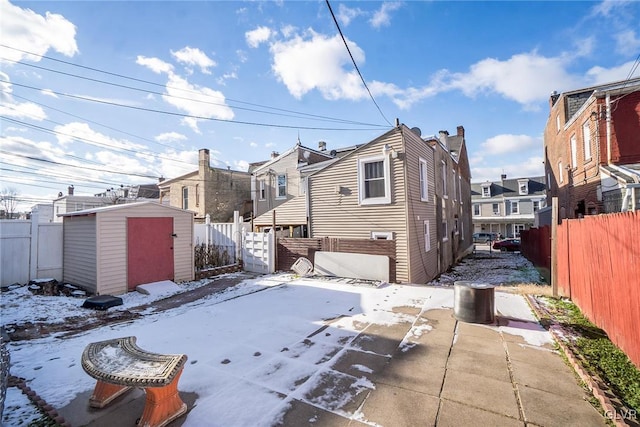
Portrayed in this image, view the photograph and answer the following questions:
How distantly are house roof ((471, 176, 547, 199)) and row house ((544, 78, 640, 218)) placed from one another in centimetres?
2522

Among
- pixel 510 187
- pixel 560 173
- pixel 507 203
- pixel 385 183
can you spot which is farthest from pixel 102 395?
pixel 510 187

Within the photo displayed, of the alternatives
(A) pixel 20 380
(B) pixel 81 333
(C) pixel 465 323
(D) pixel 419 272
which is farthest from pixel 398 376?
(D) pixel 419 272

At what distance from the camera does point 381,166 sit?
36.8 feet

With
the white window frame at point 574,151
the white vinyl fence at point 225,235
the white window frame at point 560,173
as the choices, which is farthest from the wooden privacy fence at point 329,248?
the white window frame at point 560,173

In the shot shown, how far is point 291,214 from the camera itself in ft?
46.6

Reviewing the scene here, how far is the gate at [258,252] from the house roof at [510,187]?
38.9 metres

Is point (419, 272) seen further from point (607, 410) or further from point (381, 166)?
point (607, 410)

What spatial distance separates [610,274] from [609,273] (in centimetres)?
6

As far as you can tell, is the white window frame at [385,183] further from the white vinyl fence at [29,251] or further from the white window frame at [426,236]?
the white vinyl fence at [29,251]

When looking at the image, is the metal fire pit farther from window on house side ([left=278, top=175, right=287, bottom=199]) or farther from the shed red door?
window on house side ([left=278, top=175, right=287, bottom=199])

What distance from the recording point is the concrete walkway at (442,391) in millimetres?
2992

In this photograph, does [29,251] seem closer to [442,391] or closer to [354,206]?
[354,206]

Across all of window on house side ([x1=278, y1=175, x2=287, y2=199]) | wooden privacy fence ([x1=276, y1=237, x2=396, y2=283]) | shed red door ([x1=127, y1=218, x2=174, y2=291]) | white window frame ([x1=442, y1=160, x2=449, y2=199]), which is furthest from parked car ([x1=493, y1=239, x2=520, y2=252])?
shed red door ([x1=127, y1=218, x2=174, y2=291])

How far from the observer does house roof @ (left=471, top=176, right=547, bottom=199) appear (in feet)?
124
